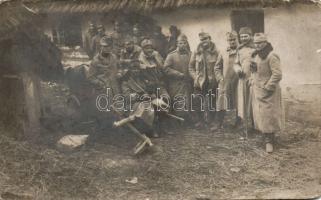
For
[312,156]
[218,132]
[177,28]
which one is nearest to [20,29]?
[177,28]

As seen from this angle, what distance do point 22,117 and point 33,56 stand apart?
34cm

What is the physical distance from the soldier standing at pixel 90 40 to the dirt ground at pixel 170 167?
17.5 inches

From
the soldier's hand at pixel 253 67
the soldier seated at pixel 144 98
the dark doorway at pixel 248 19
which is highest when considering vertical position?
the dark doorway at pixel 248 19

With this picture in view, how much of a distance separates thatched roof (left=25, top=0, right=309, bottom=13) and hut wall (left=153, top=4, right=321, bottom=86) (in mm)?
33

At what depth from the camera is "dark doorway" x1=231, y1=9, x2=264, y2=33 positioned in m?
2.54

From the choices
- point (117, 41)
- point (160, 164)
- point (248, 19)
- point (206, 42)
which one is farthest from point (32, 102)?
point (248, 19)

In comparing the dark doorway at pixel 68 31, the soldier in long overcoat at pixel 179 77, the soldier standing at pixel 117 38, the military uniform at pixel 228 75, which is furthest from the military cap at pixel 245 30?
the dark doorway at pixel 68 31

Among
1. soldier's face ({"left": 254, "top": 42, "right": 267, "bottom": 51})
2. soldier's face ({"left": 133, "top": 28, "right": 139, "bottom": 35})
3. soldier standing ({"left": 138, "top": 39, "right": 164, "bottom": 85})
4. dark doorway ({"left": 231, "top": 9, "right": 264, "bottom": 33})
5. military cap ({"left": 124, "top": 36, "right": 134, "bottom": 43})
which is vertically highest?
dark doorway ({"left": 231, "top": 9, "right": 264, "bottom": 33})

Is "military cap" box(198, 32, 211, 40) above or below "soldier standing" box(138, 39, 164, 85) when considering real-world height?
above

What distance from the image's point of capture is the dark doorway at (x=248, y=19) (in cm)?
254

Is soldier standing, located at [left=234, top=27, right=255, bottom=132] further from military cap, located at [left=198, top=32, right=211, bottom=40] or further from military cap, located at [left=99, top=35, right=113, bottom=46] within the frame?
military cap, located at [left=99, top=35, right=113, bottom=46]

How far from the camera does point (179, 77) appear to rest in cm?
258

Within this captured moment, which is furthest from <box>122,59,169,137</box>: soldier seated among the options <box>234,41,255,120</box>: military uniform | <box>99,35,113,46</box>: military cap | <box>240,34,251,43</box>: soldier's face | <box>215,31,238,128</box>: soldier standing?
<box>240,34,251,43</box>: soldier's face

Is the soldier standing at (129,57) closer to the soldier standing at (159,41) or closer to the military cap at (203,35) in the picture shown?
the soldier standing at (159,41)
